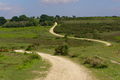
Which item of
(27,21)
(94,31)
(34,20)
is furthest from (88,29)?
(27,21)

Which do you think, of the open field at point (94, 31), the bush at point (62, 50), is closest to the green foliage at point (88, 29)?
the open field at point (94, 31)

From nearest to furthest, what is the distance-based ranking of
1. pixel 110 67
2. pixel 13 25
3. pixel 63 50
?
pixel 110 67 → pixel 63 50 → pixel 13 25

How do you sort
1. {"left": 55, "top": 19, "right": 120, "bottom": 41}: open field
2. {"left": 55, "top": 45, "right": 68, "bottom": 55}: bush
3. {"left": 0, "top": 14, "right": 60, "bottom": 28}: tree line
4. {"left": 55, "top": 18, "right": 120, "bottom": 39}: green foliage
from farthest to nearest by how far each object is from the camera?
{"left": 0, "top": 14, "right": 60, "bottom": 28}: tree line < {"left": 55, "top": 18, "right": 120, "bottom": 39}: green foliage < {"left": 55, "top": 19, "right": 120, "bottom": 41}: open field < {"left": 55, "top": 45, "right": 68, "bottom": 55}: bush

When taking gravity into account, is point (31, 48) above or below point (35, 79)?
below

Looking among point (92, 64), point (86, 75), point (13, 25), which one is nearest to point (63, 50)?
point (92, 64)

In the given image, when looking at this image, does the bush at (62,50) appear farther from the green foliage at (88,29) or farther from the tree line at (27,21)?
the tree line at (27,21)

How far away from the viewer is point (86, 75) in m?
23.8

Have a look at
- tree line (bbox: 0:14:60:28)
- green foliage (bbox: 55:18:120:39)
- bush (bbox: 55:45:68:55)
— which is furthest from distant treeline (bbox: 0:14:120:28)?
bush (bbox: 55:45:68:55)

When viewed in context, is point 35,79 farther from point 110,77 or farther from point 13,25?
point 13,25

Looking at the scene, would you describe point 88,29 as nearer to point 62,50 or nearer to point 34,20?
point 34,20

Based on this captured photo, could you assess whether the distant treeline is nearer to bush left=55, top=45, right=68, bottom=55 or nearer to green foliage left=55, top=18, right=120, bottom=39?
green foliage left=55, top=18, right=120, bottom=39

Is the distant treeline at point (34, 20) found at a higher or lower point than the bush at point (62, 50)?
lower

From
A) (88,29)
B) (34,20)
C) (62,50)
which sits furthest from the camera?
(34,20)

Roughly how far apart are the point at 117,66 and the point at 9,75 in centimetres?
1072
